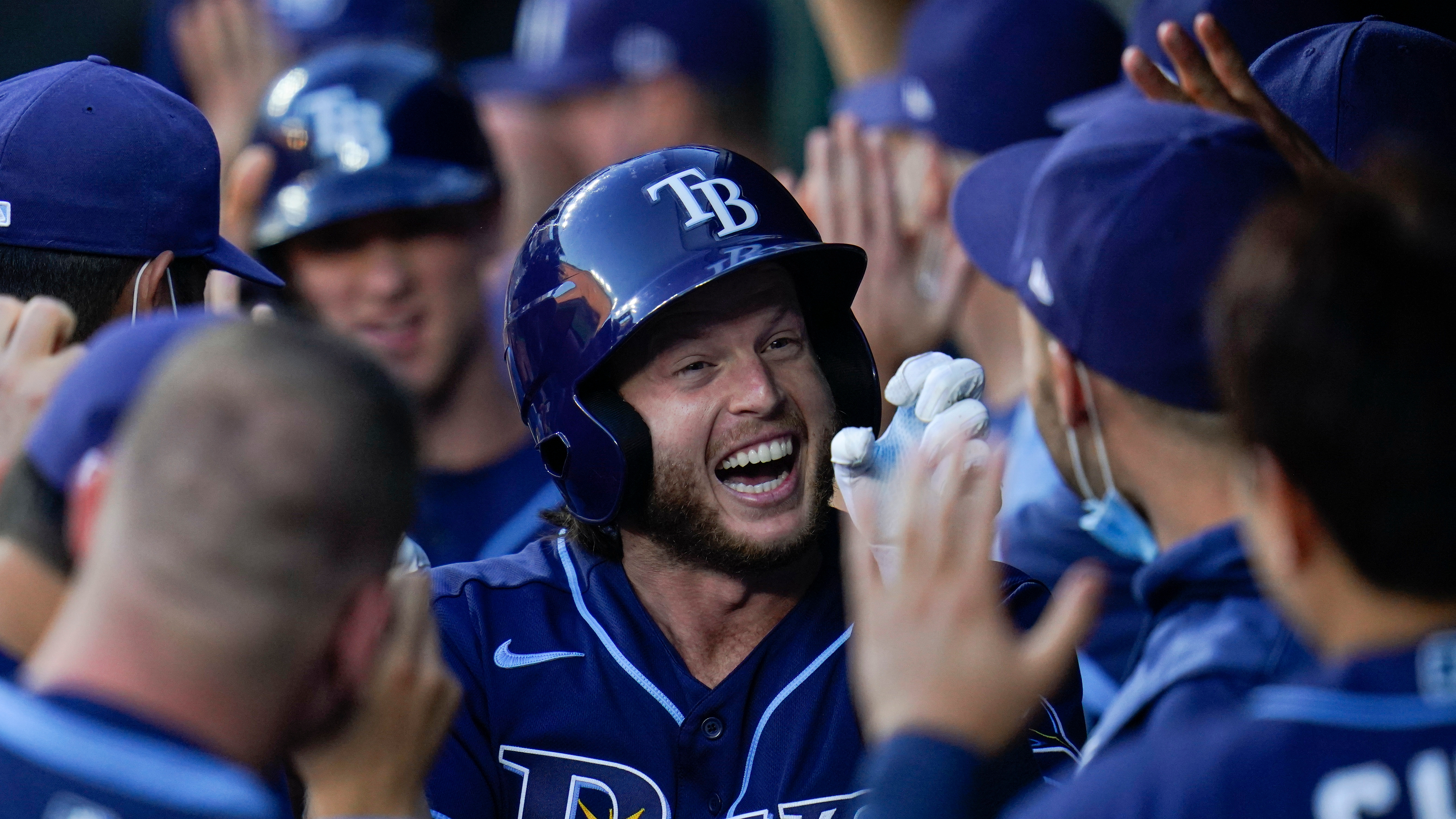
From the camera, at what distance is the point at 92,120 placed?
274cm

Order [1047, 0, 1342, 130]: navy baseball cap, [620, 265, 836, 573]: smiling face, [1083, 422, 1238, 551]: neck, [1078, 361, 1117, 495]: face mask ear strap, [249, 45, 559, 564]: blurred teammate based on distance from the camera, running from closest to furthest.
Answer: [1083, 422, 1238, 551]: neck → [1078, 361, 1117, 495]: face mask ear strap → [620, 265, 836, 573]: smiling face → [1047, 0, 1342, 130]: navy baseball cap → [249, 45, 559, 564]: blurred teammate

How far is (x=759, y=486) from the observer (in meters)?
2.77

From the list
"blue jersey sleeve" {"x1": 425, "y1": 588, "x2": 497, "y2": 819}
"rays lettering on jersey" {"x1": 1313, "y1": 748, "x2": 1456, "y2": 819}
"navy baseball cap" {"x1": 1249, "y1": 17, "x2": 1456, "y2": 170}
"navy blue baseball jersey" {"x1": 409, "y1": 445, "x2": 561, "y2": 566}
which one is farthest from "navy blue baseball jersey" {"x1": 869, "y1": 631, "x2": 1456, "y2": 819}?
"navy blue baseball jersey" {"x1": 409, "y1": 445, "x2": 561, "y2": 566}

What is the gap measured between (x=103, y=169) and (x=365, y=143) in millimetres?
2107

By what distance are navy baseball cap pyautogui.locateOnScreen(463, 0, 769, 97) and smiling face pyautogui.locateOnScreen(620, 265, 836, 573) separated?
374 cm

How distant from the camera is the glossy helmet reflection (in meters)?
2.69

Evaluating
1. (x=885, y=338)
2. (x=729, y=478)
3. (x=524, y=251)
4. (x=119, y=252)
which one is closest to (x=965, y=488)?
(x=729, y=478)

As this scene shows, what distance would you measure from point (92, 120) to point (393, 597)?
4.43 feet

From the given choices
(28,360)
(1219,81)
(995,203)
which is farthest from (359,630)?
(995,203)

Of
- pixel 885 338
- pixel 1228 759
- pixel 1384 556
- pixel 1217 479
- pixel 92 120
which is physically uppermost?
pixel 92 120

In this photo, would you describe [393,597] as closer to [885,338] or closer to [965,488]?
[965,488]

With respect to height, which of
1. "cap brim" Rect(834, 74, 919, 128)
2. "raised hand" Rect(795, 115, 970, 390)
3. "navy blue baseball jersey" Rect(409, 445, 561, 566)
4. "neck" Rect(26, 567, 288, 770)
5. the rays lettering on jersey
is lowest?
"navy blue baseball jersey" Rect(409, 445, 561, 566)

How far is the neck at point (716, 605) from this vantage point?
9.05ft

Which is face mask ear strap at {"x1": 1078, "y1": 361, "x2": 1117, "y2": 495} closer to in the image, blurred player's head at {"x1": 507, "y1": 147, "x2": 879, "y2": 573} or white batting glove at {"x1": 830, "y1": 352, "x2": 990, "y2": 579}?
white batting glove at {"x1": 830, "y1": 352, "x2": 990, "y2": 579}
